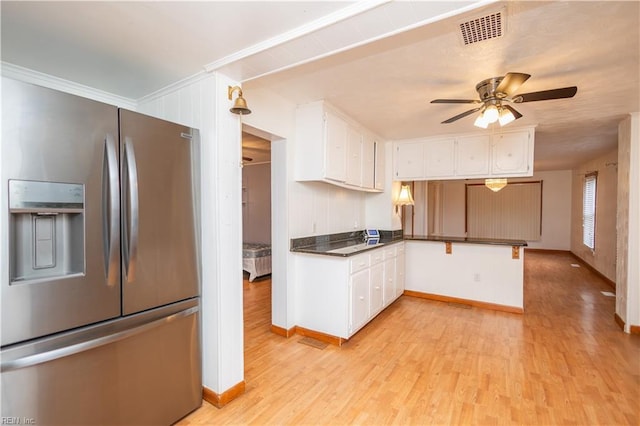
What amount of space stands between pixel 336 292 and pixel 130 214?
2.04 metres

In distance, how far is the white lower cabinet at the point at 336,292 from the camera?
304 cm

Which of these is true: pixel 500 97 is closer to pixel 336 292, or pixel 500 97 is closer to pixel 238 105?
pixel 238 105

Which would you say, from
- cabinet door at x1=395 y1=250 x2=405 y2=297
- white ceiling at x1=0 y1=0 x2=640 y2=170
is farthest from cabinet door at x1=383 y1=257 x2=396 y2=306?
white ceiling at x1=0 y1=0 x2=640 y2=170

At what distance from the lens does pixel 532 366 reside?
A: 2.64 metres

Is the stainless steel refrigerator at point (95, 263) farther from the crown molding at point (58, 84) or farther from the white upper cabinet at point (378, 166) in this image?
the white upper cabinet at point (378, 166)

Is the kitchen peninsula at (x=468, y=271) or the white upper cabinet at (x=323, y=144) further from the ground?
the white upper cabinet at (x=323, y=144)

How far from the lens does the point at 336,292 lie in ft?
10.1

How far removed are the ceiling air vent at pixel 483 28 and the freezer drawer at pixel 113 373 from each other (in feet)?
7.99

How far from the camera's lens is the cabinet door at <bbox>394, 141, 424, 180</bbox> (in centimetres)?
458

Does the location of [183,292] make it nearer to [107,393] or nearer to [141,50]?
[107,393]

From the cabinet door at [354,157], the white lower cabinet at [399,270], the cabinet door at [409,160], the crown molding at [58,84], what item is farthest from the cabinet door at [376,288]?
the crown molding at [58,84]

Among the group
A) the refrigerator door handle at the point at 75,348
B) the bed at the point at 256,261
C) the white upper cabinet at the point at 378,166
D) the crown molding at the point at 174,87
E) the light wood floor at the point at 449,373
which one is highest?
the crown molding at the point at 174,87

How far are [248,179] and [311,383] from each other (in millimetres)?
5629

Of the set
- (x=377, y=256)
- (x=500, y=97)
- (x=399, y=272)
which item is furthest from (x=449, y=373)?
(x=500, y=97)
